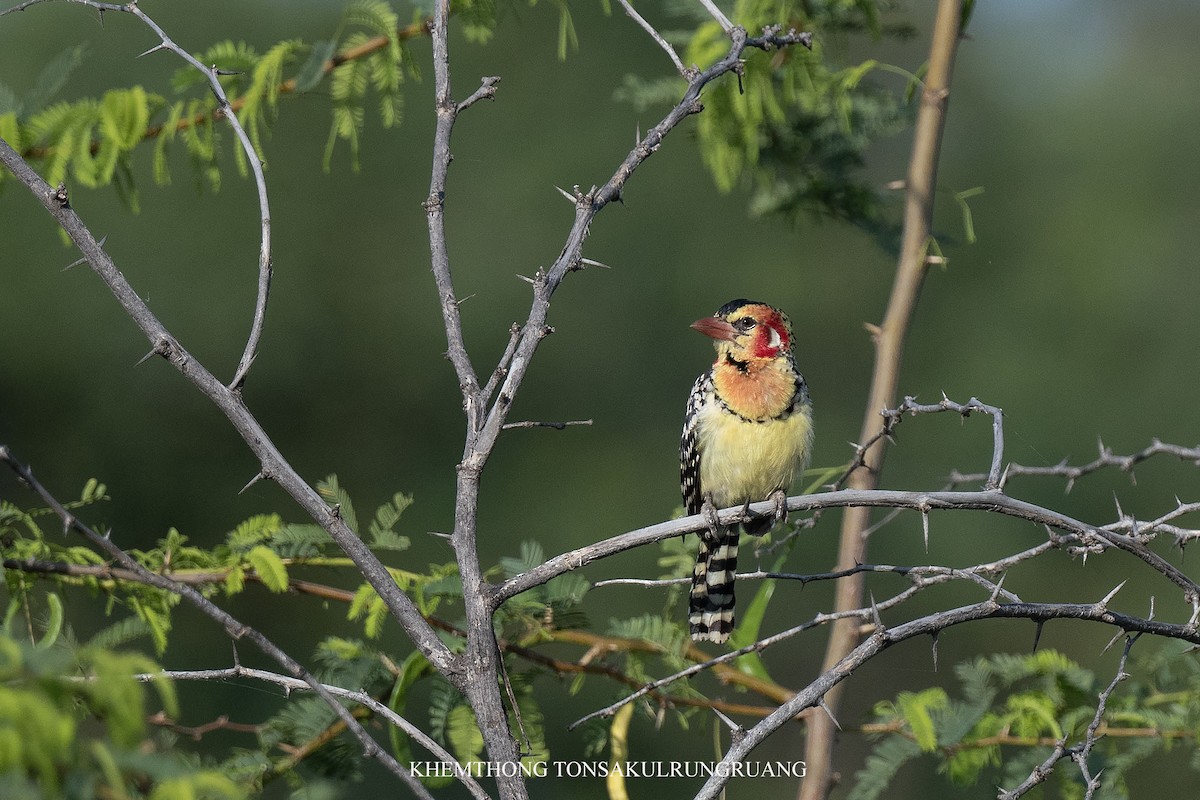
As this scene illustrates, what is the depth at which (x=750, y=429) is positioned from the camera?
443cm

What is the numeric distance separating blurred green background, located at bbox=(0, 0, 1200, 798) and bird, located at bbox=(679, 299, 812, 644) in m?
9.00

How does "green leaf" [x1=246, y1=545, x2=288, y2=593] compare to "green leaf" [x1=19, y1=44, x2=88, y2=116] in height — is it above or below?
below

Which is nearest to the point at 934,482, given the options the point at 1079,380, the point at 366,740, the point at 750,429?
the point at 1079,380

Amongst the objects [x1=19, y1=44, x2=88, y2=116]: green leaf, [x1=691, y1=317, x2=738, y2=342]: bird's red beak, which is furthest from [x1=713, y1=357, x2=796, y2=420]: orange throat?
[x1=19, y1=44, x2=88, y2=116]: green leaf

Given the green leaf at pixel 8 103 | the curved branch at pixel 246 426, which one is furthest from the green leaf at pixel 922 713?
the green leaf at pixel 8 103

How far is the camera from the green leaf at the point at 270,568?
3.02 metres

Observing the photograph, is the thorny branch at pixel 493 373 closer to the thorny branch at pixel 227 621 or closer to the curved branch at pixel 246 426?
the curved branch at pixel 246 426

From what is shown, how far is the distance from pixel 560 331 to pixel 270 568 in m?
13.3

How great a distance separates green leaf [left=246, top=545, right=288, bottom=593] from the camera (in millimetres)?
3018

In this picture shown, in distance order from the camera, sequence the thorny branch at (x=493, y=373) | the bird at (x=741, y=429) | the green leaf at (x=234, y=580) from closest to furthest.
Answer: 1. the thorny branch at (x=493, y=373)
2. the green leaf at (x=234, y=580)
3. the bird at (x=741, y=429)

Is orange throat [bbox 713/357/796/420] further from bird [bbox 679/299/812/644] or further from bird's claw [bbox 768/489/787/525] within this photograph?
bird's claw [bbox 768/489/787/525]

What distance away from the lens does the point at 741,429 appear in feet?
14.6

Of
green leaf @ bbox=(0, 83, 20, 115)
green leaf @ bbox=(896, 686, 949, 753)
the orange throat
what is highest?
the orange throat

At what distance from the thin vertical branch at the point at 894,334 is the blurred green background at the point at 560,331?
9761 millimetres
